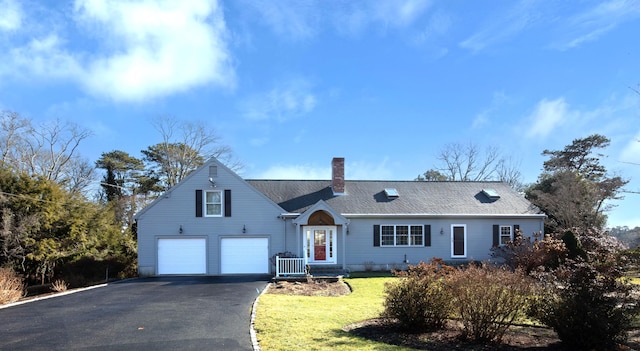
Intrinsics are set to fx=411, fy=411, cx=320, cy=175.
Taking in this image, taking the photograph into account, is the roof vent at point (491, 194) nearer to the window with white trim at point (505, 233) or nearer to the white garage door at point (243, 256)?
the window with white trim at point (505, 233)

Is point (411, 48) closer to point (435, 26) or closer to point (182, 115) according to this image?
point (435, 26)

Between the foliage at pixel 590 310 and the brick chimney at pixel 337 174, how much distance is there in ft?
52.3

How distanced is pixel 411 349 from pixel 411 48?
11.9 m

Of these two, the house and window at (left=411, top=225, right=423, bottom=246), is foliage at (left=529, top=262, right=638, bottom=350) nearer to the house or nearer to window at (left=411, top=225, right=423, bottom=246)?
the house

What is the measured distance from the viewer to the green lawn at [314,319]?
276 inches

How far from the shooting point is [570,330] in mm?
6676

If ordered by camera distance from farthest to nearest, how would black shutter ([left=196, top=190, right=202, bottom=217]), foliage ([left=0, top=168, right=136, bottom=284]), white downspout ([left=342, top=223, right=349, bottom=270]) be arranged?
black shutter ([left=196, top=190, right=202, bottom=217]) → white downspout ([left=342, top=223, right=349, bottom=270]) → foliage ([left=0, top=168, right=136, bottom=284])

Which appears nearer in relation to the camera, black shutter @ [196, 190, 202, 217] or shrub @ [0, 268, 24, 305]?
shrub @ [0, 268, 24, 305]

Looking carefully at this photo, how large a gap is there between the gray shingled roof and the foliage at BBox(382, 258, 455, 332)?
1268 centimetres

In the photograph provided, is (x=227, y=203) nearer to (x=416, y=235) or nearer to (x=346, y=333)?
(x=416, y=235)

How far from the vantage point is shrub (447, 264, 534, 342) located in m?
6.98

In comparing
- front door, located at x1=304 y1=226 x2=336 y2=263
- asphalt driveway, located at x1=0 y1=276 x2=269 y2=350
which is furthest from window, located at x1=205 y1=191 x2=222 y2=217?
asphalt driveway, located at x1=0 y1=276 x2=269 y2=350

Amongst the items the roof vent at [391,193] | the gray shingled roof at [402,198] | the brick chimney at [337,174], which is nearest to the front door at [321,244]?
the gray shingled roof at [402,198]

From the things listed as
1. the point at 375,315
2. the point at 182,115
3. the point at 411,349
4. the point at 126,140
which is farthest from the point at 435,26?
the point at 126,140
